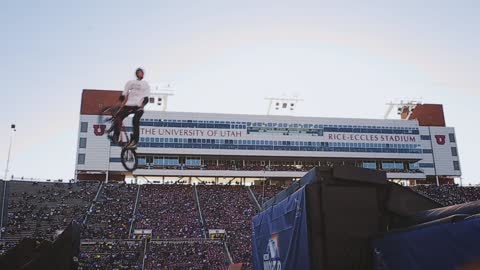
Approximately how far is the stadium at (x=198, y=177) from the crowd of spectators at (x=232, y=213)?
0.12m

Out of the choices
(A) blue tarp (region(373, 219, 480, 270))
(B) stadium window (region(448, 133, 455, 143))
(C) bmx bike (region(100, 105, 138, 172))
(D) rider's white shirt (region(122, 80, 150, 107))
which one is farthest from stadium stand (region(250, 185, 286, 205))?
(A) blue tarp (region(373, 219, 480, 270))

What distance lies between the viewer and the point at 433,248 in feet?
13.8

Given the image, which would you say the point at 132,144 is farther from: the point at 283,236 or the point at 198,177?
the point at 198,177

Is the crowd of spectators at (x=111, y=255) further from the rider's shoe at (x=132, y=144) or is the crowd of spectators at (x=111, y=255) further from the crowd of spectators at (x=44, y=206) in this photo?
the rider's shoe at (x=132, y=144)

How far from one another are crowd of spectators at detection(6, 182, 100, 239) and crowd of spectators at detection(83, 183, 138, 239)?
4.26ft

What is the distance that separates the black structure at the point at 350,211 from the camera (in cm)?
544

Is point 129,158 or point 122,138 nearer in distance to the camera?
point 122,138

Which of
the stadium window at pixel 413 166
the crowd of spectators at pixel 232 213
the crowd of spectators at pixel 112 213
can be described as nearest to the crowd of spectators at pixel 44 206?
the crowd of spectators at pixel 112 213

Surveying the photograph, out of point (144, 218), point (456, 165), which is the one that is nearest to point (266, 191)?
point (144, 218)

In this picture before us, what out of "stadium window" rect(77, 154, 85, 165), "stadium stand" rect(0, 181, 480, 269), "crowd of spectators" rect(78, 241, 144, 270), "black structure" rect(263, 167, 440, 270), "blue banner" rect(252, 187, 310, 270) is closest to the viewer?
"black structure" rect(263, 167, 440, 270)

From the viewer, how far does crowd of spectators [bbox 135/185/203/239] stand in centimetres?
4569

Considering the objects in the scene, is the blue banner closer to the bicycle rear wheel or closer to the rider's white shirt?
the rider's white shirt

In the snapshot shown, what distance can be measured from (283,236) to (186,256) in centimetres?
3306

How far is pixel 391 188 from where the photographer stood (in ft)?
19.0
